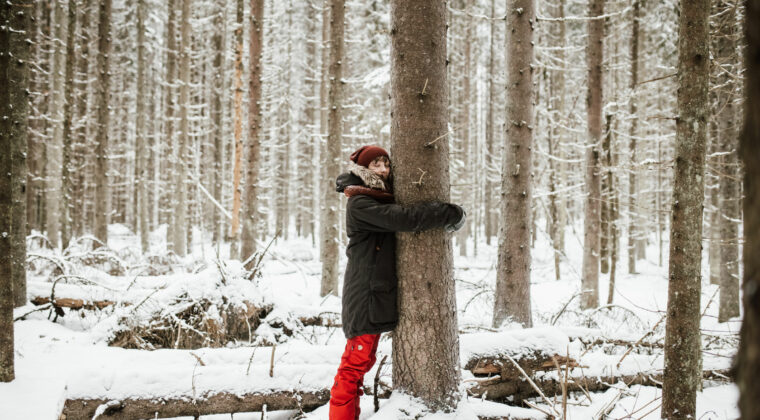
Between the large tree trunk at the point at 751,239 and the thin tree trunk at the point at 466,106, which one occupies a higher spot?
the thin tree trunk at the point at 466,106

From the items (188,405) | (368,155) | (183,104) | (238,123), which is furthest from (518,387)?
(183,104)

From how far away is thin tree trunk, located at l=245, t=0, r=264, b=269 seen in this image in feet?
→ 30.3

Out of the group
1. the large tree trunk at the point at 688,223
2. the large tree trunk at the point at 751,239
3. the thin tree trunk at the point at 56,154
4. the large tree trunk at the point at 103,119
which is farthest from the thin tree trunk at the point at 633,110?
the thin tree trunk at the point at 56,154

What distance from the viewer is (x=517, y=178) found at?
575cm

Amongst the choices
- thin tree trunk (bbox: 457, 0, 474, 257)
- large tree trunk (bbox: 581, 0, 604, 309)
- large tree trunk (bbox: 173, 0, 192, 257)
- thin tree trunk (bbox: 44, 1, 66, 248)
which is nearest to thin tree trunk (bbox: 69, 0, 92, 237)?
thin tree trunk (bbox: 44, 1, 66, 248)

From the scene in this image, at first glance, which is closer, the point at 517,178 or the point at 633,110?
Result: the point at 517,178

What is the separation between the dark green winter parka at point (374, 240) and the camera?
279cm

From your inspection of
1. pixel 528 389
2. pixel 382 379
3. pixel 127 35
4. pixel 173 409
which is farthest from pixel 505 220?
pixel 127 35

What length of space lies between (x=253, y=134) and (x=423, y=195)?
720 cm

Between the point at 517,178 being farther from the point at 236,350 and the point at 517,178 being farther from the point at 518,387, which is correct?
the point at 236,350

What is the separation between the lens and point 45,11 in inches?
710

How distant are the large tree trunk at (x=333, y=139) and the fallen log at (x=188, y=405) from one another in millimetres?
5881

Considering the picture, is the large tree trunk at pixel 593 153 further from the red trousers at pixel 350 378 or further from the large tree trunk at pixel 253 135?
the red trousers at pixel 350 378

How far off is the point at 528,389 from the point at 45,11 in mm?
23504
